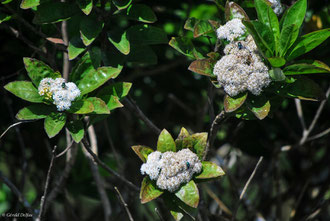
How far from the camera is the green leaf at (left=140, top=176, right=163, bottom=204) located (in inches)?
52.4

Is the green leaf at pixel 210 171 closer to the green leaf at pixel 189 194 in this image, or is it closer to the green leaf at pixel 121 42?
the green leaf at pixel 189 194

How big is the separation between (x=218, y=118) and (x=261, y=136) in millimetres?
1152

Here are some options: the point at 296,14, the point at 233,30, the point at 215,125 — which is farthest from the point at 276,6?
the point at 215,125

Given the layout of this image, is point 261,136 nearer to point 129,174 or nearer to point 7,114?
point 129,174

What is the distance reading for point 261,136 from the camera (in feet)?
8.23

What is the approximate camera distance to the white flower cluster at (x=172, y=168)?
133 centimetres

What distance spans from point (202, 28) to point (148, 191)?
0.64m

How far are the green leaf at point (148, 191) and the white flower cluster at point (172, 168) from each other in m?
0.03

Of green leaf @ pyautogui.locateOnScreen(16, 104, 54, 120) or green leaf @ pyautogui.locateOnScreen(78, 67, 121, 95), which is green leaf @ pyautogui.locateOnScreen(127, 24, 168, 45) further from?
green leaf @ pyautogui.locateOnScreen(16, 104, 54, 120)

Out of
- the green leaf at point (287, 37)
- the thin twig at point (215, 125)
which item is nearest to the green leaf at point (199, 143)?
the thin twig at point (215, 125)

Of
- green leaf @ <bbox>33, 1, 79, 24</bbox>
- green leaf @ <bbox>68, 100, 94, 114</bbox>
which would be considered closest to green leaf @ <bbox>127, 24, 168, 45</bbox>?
green leaf @ <bbox>33, 1, 79, 24</bbox>

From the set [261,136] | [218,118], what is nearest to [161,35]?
[218,118]

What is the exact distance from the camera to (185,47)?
1528 millimetres

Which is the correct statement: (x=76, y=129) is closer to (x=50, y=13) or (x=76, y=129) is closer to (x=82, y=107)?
(x=82, y=107)
